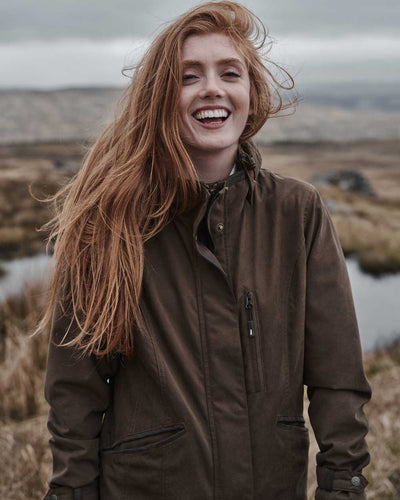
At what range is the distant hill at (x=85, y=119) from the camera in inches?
811

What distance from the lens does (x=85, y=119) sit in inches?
752

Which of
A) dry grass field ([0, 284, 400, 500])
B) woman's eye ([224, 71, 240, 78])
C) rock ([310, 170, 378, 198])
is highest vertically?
woman's eye ([224, 71, 240, 78])

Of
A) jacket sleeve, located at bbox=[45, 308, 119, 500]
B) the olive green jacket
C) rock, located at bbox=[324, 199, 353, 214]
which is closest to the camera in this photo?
the olive green jacket

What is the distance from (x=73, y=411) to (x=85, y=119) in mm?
17971

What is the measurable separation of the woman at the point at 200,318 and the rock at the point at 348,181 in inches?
579

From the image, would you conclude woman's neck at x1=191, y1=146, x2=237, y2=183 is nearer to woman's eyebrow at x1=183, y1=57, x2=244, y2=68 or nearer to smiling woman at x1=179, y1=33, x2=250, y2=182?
smiling woman at x1=179, y1=33, x2=250, y2=182

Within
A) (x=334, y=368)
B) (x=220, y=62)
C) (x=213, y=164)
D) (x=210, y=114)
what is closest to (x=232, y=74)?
(x=220, y=62)

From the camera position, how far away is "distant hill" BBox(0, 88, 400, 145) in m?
20.6

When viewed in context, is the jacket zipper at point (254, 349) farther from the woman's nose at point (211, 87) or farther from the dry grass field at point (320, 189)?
the dry grass field at point (320, 189)

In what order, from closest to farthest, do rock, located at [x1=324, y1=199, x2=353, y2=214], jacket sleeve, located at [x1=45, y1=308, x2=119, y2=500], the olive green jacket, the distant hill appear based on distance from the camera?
the olive green jacket
jacket sleeve, located at [x1=45, y1=308, x2=119, y2=500]
rock, located at [x1=324, y1=199, x2=353, y2=214]
the distant hill

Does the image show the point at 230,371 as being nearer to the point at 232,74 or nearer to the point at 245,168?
the point at 245,168

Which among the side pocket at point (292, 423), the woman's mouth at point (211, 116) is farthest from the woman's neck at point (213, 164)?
the side pocket at point (292, 423)

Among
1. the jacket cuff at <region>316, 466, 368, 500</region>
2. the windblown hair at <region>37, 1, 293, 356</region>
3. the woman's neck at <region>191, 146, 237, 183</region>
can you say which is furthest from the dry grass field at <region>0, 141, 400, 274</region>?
the jacket cuff at <region>316, 466, 368, 500</region>

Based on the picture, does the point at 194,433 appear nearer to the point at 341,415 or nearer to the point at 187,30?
the point at 341,415
